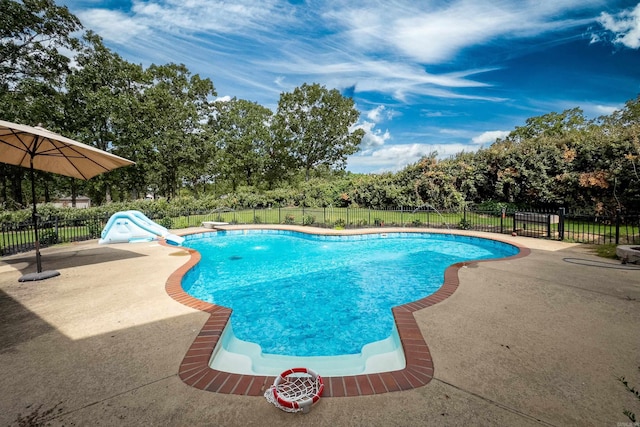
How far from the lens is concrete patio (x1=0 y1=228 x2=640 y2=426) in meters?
2.13

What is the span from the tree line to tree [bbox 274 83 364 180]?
0.44 ft

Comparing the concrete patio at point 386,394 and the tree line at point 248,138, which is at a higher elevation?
the tree line at point 248,138

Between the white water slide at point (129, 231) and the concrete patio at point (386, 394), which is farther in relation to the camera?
the white water slide at point (129, 231)

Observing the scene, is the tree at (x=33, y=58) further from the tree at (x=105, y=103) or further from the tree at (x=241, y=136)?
the tree at (x=241, y=136)

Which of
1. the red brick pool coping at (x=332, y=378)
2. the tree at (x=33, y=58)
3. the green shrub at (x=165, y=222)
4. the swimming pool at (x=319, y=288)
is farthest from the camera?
the tree at (x=33, y=58)

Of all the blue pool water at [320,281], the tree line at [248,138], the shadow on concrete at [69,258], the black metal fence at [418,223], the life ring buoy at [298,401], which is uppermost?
the tree line at [248,138]

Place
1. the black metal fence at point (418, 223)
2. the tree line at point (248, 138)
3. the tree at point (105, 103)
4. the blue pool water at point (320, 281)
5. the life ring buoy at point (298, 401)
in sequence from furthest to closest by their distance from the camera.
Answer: the tree at point (105, 103) → the tree line at point (248, 138) → the black metal fence at point (418, 223) → the blue pool water at point (320, 281) → the life ring buoy at point (298, 401)

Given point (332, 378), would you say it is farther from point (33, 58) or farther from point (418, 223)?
point (33, 58)

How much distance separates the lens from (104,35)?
23.3 meters

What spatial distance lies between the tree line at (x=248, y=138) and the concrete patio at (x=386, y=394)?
43.6ft

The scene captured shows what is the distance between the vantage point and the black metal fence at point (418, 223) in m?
9.84

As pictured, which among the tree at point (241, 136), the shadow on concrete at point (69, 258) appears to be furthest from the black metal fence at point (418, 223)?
the tree at point (241, 136)

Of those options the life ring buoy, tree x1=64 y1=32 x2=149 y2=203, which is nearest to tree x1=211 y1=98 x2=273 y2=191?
tree x1=64 y1=32 x2=149 y2=203

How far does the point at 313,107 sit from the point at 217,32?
80.7 ft
